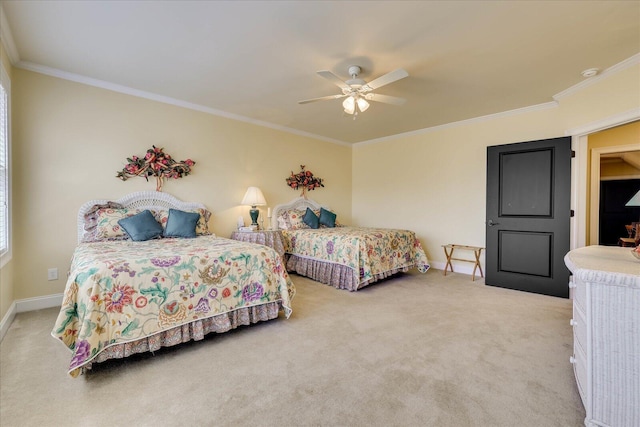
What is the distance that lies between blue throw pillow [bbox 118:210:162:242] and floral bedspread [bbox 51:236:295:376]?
33 cm

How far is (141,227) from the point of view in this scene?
3.16 m

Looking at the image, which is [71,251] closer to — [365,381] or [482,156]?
[365,381]

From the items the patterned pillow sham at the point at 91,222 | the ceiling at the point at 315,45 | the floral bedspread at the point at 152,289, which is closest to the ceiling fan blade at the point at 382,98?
the ceiling at the point at 315,45

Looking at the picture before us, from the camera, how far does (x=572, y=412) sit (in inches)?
60.0

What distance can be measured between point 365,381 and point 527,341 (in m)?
1.50

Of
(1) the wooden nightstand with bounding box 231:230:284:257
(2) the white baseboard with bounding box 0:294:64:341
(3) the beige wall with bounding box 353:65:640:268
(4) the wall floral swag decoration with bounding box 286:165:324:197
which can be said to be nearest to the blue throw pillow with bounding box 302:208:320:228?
(4) the wall floral swag decoration with bounding box 286:165:324:197

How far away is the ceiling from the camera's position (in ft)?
6.86

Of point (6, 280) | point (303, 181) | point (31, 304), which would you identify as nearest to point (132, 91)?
point (6, 280)

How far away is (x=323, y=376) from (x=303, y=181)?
154 inches

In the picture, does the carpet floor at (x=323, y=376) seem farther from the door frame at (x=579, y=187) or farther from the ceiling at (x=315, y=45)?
the ceiling at (x=315, y=45)

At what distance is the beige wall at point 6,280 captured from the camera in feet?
8.06

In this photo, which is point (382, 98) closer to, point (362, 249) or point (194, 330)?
point (362, 249)

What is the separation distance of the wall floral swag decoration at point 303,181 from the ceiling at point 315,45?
1.70 meters

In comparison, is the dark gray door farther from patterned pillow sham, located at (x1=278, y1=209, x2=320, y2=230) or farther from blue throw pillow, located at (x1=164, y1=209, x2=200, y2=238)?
blue throw pillow, located at (x1=164, y1=209, x2=200, y2=238)
